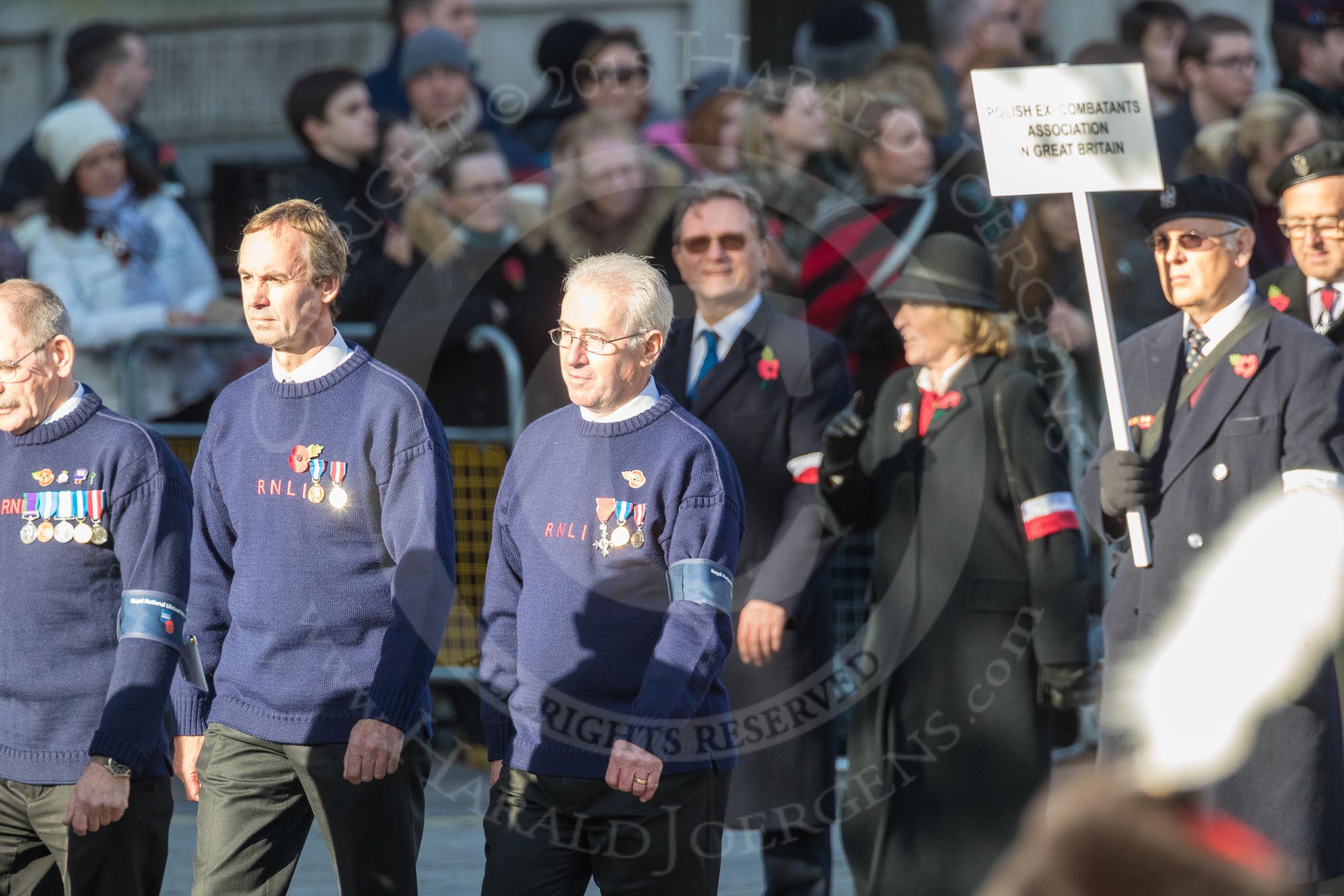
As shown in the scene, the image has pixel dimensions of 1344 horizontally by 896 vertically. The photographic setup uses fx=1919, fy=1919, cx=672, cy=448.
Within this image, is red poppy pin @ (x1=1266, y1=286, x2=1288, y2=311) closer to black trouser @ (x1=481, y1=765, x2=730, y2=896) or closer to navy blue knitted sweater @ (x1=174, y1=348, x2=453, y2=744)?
black trouser @ (x1=481, y1=765, x2=730, y2=896)

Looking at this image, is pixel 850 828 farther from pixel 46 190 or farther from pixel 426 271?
pixel 46 190

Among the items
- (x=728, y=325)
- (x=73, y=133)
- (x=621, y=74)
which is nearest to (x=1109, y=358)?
(x=728, y=325)

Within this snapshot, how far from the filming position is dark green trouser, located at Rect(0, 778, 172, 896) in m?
4.40

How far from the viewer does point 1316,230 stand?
5.61 m

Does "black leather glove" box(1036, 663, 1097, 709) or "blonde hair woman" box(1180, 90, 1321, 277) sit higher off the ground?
"blonde hair woman" box(1180, 90, 1321, 277)

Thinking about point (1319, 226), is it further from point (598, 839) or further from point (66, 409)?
point (66, 409)

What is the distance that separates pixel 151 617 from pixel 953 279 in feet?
8.13

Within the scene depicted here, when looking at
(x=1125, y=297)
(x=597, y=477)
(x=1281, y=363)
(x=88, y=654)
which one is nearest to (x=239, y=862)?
(x=88, y=654)

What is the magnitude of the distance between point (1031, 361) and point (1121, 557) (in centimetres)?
242

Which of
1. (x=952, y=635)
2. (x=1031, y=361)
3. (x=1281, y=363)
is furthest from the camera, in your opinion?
(x=1031, y=361)

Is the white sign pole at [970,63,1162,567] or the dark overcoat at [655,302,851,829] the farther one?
the dark overcoat at [655,302,851,829]

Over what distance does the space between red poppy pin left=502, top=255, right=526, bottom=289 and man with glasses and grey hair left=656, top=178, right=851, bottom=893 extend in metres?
1.92

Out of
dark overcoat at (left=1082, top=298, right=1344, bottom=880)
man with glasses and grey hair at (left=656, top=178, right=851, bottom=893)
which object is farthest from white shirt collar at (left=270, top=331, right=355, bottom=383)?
dark overcoat at (left=1082, top=298, right=1344, bottom=880)

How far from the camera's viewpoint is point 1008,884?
151 cm
